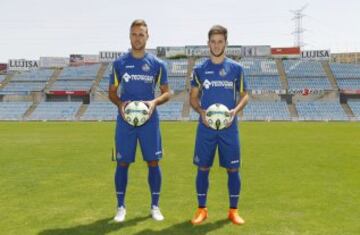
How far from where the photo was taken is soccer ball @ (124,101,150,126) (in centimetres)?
555

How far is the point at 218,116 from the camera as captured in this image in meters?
5.48

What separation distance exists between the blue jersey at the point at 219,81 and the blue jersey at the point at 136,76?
23.8 inches

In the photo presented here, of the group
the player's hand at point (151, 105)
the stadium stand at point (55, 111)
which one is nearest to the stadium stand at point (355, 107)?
the stadium stand at point (55, 111)

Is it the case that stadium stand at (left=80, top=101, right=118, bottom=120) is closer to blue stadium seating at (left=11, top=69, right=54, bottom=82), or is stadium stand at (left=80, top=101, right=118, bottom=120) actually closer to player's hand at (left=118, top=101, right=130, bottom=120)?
blue stadium seating at (left=11, top=69, right=54, bottom=82)

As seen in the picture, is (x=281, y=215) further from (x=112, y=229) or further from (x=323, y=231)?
(x=112, y=229)

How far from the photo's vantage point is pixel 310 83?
59.5 metres

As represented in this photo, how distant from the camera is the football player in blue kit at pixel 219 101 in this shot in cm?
562

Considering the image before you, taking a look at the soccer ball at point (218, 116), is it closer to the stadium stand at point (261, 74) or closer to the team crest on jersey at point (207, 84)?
the team crest on jersey at point (207, 84)

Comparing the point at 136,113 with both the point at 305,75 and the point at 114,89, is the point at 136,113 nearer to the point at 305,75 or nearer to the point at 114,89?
the point at 114,89

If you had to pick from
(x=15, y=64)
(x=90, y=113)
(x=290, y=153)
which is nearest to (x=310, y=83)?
(x=90, y=113)

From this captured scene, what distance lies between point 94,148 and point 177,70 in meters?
50.4

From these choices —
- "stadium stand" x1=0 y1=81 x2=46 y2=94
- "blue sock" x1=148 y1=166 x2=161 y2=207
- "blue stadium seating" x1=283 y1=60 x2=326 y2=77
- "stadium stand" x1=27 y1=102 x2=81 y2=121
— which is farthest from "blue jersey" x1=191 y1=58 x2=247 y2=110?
"stadium stand" x1=0 y1=81 x2=46 y2=94

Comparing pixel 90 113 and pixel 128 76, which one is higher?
pixel 128 76

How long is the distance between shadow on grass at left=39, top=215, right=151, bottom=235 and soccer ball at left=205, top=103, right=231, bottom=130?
176 cm
